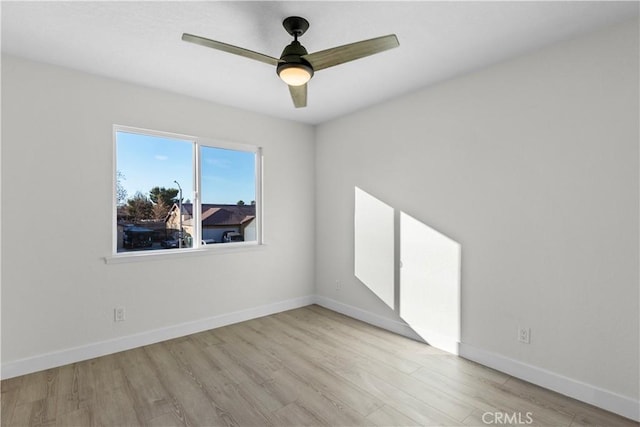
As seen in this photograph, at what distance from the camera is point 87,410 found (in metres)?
2.05

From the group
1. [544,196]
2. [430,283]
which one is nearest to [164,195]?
[430,283]

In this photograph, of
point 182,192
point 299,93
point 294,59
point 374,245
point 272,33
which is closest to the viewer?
point 294,59

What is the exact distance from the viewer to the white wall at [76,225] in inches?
96.3

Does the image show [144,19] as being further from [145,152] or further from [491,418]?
[491,418]

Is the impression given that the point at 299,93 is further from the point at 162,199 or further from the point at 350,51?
the point at 162,199

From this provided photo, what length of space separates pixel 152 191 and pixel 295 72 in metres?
2.10

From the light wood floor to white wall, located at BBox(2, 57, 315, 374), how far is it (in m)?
0.37

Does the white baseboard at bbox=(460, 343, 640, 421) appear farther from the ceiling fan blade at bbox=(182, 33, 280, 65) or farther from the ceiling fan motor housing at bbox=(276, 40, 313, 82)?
the ceiling fan blade at bbox=(182, 33, 280, 65)

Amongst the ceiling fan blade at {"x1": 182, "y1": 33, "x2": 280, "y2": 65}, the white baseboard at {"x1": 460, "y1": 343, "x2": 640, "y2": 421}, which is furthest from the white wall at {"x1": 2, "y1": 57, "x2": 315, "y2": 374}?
the white baseboard at {"x1": 460, "y1": 343, "x2": 640, "y2": 421}

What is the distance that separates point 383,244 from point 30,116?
3402mm

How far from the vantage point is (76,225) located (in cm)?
269

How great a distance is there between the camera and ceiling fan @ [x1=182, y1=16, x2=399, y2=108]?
174 centimetres

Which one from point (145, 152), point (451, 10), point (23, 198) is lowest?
point (23, 198)

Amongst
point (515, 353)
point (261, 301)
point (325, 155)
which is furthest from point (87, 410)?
point (325, 155)
